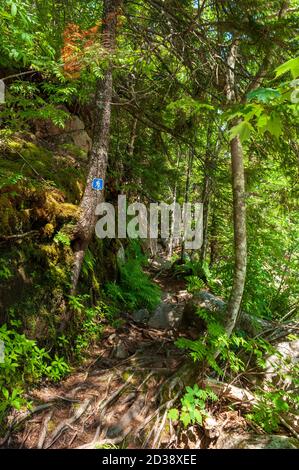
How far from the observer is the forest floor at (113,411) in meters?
3.46

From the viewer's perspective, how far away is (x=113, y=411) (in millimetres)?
3953

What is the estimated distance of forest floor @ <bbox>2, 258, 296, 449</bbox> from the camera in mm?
3457

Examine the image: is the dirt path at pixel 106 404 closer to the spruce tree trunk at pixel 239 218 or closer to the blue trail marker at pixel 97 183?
the spruce tree trunk at pixel 239 218

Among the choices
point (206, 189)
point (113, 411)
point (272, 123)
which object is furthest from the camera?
point (206, 189)

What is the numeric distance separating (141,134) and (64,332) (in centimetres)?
658

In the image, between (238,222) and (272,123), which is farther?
(238,222)

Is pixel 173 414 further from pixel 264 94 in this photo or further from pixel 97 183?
pixel 264 94

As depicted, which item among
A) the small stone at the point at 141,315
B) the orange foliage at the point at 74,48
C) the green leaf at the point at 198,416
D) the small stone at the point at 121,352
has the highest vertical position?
the orange foliage at the point at 74,48

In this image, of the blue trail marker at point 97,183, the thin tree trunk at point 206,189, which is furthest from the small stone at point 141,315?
the thin tree trunk at point 206,189

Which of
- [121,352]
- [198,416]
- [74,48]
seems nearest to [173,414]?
[198,416]

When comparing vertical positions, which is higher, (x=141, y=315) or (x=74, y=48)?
(x=74, y=48)

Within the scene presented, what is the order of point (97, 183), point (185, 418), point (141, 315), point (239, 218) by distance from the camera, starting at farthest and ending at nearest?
point (141, 315), point (97, 183), point (239, 218), point (185, 418)

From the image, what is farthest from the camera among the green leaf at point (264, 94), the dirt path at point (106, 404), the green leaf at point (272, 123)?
the dirt path at point (106, 404)

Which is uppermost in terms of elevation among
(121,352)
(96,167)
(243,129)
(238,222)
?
(96,167)
